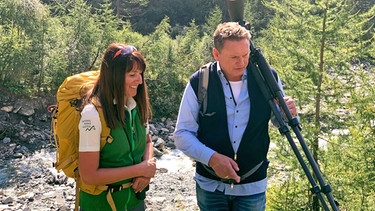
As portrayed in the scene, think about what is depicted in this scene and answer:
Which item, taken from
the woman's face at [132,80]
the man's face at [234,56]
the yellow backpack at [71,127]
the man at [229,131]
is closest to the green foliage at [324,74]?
the man at [229,131]

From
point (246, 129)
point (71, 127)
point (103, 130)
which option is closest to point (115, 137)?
point (103, 130)

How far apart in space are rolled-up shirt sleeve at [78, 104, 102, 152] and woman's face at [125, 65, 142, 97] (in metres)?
0.23

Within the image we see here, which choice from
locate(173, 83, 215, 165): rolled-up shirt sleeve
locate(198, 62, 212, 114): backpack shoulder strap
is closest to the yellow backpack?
locate(173, 83, 215, 165): rolled-up shirt sleeve

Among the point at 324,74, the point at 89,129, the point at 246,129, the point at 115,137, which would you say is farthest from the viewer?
the point at 324,74

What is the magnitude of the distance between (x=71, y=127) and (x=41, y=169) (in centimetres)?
891

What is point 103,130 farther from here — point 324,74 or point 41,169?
point 41,169

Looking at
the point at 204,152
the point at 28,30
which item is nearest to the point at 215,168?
the point at 204,152

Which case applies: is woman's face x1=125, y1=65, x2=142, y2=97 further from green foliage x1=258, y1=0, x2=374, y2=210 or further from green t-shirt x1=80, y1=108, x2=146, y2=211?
green foliage x1=258, y1=0, x2=374, y2=210

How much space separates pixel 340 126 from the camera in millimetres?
5617

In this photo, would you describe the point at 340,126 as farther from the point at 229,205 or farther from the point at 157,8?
the point at 157,8

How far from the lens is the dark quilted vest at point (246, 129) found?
223 centimetres

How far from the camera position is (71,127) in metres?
2.11

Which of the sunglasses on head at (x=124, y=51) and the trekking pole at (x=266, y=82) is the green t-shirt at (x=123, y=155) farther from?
the trekking pole at (x=266, y=82)

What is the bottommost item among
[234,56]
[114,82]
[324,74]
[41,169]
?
[41,169]
